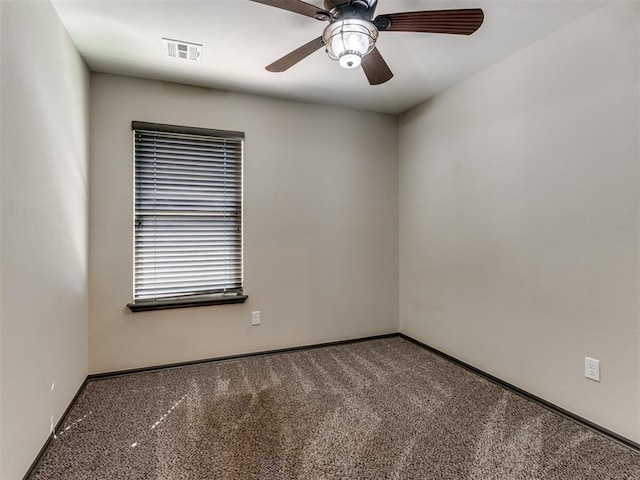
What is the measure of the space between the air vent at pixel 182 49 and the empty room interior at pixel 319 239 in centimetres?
2

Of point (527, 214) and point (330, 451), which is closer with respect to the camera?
point (330, 451)

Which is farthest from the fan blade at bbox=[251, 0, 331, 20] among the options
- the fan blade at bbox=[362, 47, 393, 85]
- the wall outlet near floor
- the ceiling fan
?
the wall outlet near floor

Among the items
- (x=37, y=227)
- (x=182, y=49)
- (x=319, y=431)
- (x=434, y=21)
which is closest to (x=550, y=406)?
(x=319, y=431)

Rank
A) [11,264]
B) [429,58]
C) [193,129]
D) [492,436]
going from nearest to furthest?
[11,264] < [492,436] < [429,58] < [193,129]

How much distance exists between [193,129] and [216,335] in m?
1.83

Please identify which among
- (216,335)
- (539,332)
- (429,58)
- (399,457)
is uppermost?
(429,58)

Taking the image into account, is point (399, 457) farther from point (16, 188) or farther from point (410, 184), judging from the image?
point (410, 184)

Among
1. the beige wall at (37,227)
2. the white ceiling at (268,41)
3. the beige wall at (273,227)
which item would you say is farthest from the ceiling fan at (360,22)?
the beige wall at (273,227)

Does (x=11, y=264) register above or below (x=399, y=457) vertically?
above

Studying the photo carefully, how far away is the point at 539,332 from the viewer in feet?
7.36

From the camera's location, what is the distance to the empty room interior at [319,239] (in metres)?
1.65

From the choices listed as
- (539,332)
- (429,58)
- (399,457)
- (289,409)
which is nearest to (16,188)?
(289,409)

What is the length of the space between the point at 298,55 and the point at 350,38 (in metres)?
0.41

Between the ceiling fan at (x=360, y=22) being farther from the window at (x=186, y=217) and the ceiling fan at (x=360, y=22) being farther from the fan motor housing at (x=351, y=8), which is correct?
the window at (x=186, y=217)
